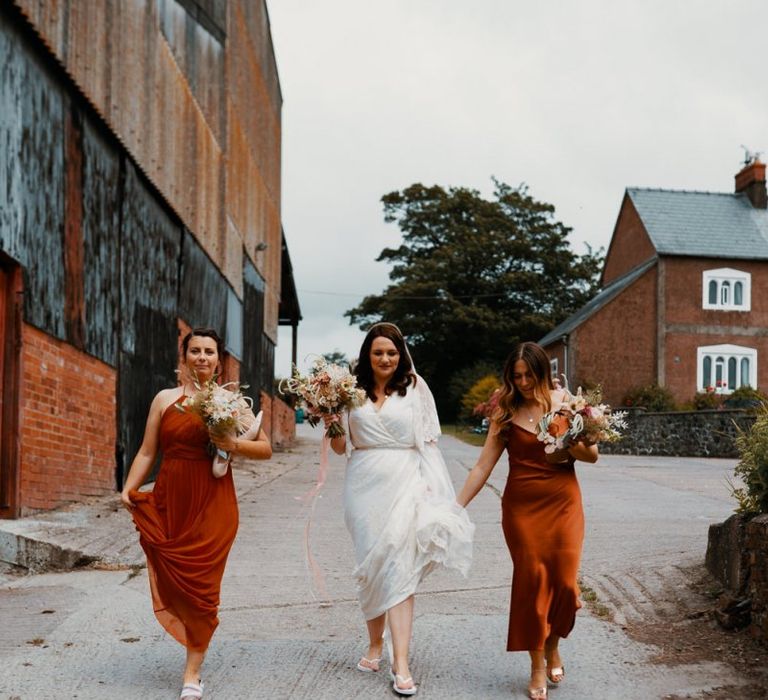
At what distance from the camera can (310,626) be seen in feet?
21.9

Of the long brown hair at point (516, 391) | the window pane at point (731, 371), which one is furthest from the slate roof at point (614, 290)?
the long brown hair at point (516, 391)

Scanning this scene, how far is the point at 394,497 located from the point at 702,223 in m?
40.3

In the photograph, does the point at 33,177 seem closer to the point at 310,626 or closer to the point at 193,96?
the point at 310,626

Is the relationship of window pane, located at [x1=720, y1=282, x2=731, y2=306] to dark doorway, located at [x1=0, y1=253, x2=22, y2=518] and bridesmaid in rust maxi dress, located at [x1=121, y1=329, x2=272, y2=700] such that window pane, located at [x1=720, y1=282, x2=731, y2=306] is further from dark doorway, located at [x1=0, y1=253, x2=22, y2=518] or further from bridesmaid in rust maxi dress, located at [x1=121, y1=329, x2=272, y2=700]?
bridesmaid in rust maxi dress, located at [x1=121, y1=329, x2=272, y2=700]

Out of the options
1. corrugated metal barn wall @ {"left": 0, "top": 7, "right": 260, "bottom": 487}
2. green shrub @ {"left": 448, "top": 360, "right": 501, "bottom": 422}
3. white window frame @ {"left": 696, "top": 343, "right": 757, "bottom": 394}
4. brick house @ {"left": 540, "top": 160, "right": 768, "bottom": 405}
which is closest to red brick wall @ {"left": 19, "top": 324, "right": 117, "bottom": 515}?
corrugated metal barn wall @ {"left": 0, "top": 7, "right": 260, "bottom": 487}

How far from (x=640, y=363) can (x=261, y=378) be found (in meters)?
19.3

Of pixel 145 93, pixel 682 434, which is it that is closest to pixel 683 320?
pixel 682 434

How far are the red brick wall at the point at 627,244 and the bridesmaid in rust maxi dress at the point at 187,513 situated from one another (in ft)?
125

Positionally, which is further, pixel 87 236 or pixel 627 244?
pixel 627 244

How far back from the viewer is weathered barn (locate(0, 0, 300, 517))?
31.5ft

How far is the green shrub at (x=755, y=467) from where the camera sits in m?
6.56

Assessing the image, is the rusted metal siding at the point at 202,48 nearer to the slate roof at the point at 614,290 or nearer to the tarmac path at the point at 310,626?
the tarmac path at the point at 310,626

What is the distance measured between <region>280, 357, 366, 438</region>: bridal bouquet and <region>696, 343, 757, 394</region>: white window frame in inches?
1520

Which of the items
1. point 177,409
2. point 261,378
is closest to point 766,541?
point 177,409
